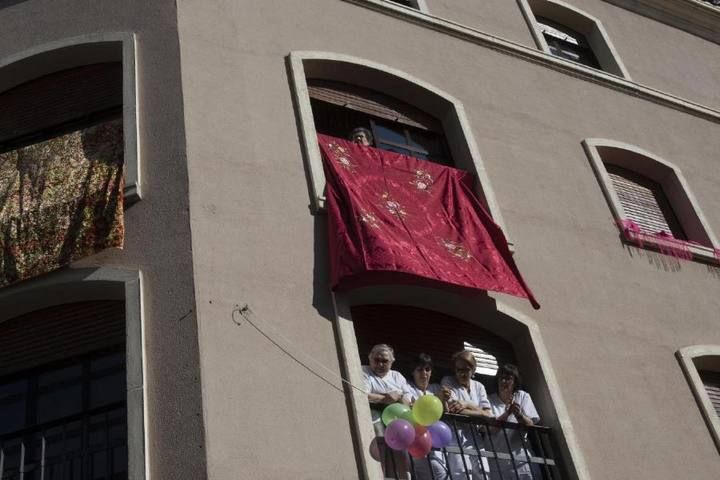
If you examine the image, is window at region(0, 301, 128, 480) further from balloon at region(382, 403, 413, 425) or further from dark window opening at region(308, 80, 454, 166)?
dark window opening at region(308, 80, 454, 166)

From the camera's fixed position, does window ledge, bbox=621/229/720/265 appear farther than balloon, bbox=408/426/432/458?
Yes

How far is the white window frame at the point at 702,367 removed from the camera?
10438mm

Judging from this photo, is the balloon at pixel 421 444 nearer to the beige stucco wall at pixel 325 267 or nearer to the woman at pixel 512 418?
the beige stucco wall at pixel 325 267

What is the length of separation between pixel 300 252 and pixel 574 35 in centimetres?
835

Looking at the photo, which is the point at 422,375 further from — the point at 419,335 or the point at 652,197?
the point at 652,197

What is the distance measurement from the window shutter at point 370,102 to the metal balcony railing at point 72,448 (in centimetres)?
463

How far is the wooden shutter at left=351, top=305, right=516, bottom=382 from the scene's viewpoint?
384 inches

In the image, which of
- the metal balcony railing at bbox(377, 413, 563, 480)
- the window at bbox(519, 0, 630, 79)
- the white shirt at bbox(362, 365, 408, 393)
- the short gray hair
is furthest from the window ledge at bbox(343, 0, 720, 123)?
the metal balcony railing at bbox(377, 413, 563, 480)

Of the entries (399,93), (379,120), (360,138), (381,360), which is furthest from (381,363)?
(399,93)

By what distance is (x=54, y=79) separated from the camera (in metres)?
11.4

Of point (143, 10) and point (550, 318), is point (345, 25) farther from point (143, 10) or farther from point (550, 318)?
point (550, 318)

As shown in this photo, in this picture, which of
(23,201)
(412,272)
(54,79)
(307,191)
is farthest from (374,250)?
(54,79)

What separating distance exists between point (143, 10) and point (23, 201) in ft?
8.82


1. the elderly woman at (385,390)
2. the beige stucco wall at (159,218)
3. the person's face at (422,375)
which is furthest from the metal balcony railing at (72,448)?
the person's face at (422,375)
